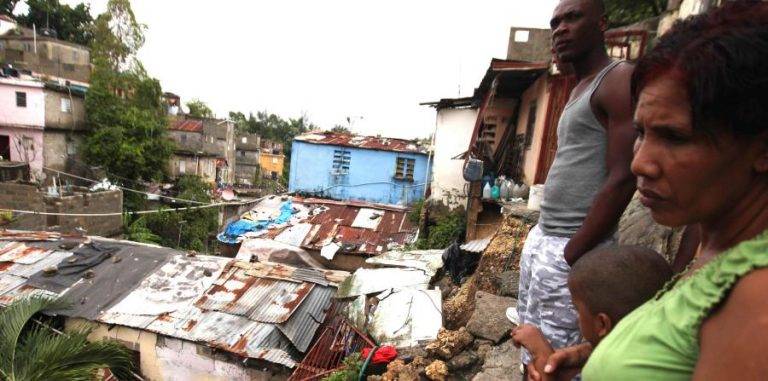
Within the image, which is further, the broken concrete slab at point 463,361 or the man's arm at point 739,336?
the broken concrete slab at point 463,361

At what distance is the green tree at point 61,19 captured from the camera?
31084 millimetres

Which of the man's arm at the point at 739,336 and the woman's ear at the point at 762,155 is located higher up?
the woman's ear at the point at 762,155

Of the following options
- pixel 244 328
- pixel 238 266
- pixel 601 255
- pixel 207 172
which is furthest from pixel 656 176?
pixel 207 172

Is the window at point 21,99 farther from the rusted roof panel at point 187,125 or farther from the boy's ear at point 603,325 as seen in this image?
the boy's ear at point 603,325

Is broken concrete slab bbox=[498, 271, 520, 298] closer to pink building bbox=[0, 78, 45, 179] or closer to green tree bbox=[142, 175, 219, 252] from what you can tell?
green tree bbox=[142, 175, 219, 252]

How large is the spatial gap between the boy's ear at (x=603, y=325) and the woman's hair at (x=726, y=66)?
0.69 m

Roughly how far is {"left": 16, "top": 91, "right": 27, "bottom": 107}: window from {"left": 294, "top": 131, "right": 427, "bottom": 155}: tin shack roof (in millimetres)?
13653

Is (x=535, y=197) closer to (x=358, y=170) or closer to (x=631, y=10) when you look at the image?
(x=631, y=10)

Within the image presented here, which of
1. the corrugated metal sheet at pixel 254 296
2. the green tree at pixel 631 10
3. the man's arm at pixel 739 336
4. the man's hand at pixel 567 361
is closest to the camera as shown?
the man's arm at pixel 739 336

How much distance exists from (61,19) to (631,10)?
42.8 metres

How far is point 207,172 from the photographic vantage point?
30359 mm

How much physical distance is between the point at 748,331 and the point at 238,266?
1018 centimetres

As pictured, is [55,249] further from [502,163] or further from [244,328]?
[502,163]

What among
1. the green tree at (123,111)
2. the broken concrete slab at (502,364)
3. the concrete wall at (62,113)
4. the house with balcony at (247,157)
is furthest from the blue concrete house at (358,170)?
the house with balcony at (247,157)
